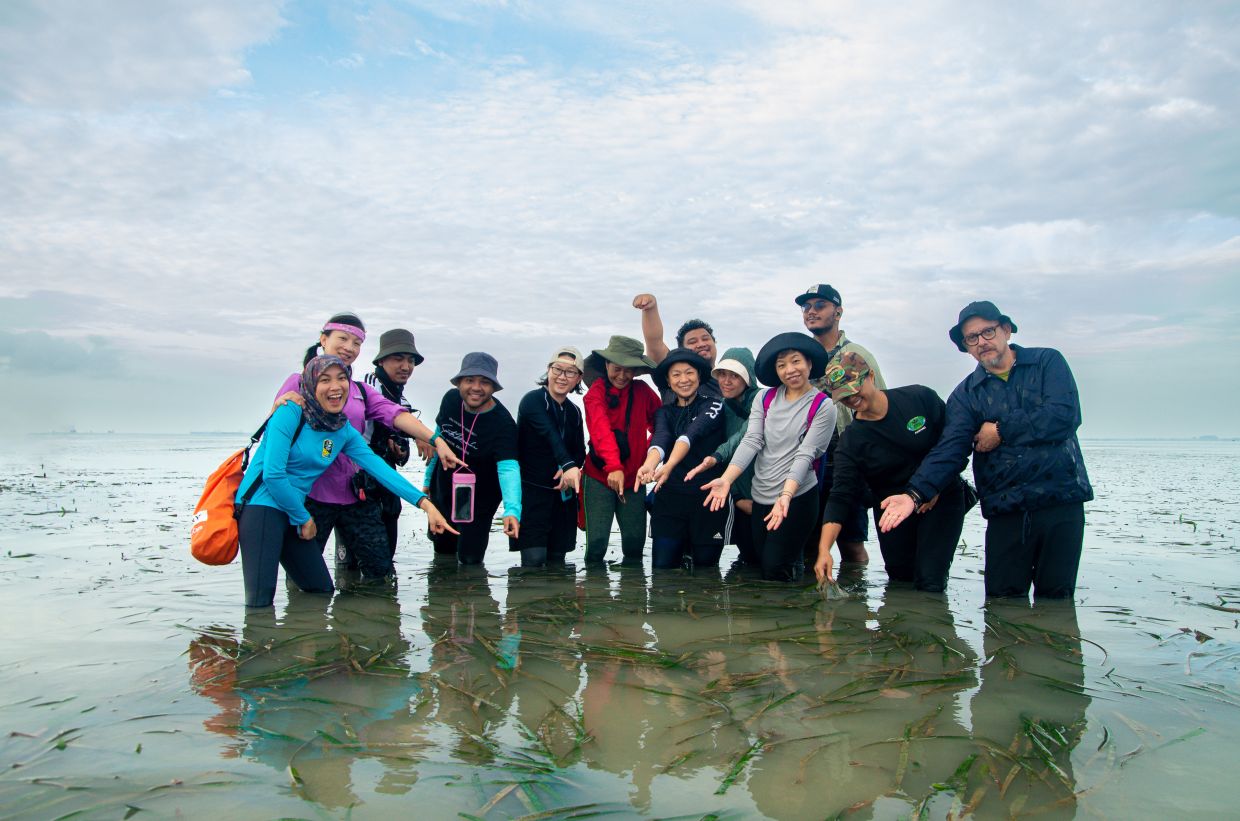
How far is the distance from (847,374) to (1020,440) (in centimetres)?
117

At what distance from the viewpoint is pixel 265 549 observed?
4.91 meters

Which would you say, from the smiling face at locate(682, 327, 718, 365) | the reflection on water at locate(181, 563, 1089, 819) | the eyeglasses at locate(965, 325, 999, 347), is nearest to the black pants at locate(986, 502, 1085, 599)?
the reflection on water at locate(181, 563, 1089, 819)

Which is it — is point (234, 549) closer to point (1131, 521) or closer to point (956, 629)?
point (956, 629)

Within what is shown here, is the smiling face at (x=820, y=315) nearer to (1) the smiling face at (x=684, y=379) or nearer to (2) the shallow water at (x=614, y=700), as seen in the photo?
(1) the smiling face at (x=684, y=379)

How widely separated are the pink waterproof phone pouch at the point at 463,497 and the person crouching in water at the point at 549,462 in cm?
47

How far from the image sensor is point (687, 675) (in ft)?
11.3

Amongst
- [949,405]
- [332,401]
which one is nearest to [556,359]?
[332,401]

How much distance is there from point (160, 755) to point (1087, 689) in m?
3.72

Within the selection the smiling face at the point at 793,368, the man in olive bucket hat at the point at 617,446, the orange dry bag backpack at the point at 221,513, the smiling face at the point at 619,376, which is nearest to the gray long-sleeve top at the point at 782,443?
the smiling face at the point at 793,368

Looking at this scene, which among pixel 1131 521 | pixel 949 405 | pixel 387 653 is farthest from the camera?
pixel 1131 521

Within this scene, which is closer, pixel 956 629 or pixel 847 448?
pixel 956 629

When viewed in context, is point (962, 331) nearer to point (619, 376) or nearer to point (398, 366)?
point (619, 376)

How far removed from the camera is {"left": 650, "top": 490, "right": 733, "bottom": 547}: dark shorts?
6.34 m

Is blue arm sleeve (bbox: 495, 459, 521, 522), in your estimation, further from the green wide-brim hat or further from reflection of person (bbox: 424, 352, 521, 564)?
the green wide-brim hat
